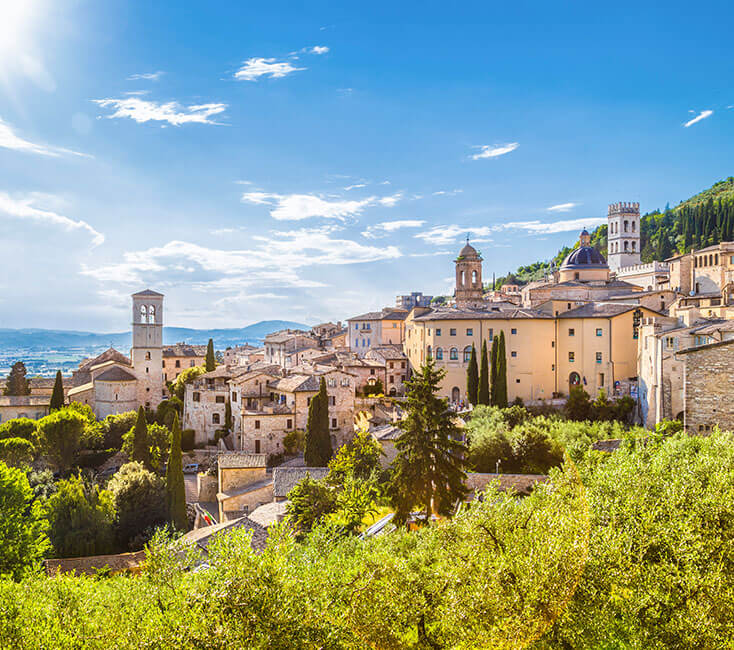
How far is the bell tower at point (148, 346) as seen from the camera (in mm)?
50062

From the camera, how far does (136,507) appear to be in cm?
3350

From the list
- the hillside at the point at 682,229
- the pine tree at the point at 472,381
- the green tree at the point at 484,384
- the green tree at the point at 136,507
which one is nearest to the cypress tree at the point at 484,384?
the green tree at the point at 484,384

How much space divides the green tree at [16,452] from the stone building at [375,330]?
32.9 meters

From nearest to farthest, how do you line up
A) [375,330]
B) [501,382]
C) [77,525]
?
[77,525], [501,382], [375,330]

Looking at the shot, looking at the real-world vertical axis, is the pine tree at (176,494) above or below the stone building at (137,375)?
below

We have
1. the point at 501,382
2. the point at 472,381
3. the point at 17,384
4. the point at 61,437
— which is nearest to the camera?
the point at 501,382

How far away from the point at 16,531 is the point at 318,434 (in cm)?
1794

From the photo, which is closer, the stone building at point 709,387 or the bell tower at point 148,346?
the stone building at point 709,387

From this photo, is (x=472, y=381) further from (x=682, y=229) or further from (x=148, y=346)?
(x=682, y=229)

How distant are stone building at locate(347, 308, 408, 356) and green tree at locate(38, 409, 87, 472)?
1171 inches

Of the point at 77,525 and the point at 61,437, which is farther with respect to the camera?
the point at 61,437

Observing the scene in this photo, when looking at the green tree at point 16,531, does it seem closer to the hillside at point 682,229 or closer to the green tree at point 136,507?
the green tree at point 136,507

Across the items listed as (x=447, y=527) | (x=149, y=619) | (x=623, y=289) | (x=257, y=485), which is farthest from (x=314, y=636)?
(x=623, y=289)

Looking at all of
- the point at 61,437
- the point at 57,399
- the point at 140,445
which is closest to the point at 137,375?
the point at 57,399
